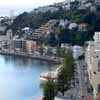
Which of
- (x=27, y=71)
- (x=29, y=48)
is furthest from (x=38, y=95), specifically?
(x=29, y=48)

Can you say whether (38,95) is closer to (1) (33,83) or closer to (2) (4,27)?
(1) (33,83)

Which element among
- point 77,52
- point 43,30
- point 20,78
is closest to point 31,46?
point 43,30

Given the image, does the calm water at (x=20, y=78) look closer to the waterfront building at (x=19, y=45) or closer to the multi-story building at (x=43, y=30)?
the waterfront building at (x=19, y=45)

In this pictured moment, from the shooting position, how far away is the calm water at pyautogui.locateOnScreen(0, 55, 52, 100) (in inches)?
275

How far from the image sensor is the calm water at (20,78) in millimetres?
6996

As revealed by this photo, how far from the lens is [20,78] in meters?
8.98

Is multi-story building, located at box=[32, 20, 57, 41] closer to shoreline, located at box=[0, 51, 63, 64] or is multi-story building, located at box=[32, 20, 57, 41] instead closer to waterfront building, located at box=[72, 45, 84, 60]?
shoreline, located at box=[0, 51, 63, 64]

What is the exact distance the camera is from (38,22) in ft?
53.2

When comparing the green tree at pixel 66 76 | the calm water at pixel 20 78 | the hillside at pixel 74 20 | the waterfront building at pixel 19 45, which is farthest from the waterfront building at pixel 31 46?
the green tree at pixel 66 76

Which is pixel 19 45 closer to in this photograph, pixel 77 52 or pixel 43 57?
pixel 43 57

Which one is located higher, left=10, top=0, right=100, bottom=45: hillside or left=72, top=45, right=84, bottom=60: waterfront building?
left=10, top=0, right=100, bottom=45: hillside

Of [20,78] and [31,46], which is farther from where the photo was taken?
[31,46]

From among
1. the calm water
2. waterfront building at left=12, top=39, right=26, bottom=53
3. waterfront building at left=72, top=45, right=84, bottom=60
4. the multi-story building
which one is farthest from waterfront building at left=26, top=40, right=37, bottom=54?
waterfront building at left=72, top=45, right=84, bottom=60

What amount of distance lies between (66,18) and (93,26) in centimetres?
215
